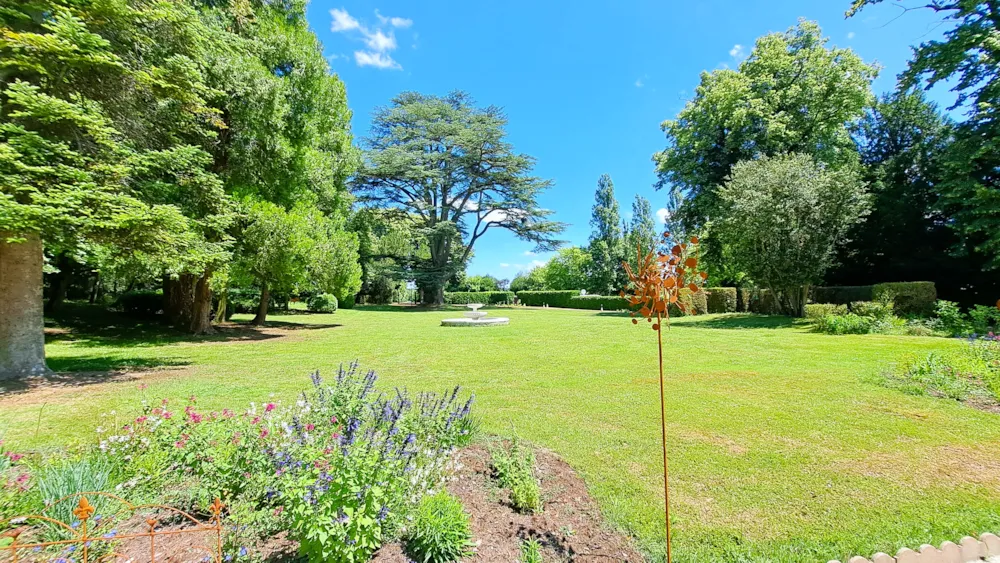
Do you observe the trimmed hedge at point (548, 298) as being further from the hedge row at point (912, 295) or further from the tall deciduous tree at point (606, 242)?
the hedge row at point (912, 295)

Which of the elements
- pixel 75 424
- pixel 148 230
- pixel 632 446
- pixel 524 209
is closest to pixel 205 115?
pixel 148 230

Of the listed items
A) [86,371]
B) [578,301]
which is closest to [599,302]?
[578,301]

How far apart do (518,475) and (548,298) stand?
36.6 meters

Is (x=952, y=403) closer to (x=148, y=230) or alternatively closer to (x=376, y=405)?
(x=376, y=405)

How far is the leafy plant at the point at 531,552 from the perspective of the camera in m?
2.09

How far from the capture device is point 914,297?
12.8 metres

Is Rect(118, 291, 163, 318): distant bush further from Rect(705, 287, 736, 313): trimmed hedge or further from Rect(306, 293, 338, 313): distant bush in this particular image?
Rect(705, 287, 736, 313): trimmed hedge

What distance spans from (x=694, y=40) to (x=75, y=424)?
52.1 ft

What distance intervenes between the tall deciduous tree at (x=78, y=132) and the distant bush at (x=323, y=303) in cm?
1933

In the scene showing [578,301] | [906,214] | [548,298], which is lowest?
[578,301]

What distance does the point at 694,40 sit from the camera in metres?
12.0

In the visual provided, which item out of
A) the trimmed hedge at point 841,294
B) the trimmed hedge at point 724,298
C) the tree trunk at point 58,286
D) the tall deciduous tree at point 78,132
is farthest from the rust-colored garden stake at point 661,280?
the trimmed hedge at point 724,298

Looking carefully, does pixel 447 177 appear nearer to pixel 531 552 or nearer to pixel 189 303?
pixel 189 303

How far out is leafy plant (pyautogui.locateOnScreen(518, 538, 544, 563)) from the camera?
6.84 feet
